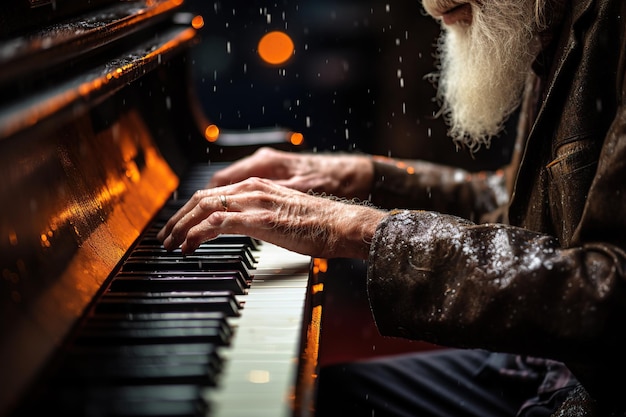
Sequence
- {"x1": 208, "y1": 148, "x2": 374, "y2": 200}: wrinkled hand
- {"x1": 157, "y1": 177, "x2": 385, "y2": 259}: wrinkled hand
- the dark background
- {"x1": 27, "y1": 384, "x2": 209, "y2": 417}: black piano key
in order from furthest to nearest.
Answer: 1. the dark background
2. {"x1": 208, "y1": 148, "x2": 374, "y2": 200}: wrinkled hand
3. {"x1": 157, "y1": 177, "x2": 385, "y2": 259}: wrinkled hand
4. {"x1": 27, "y1": 384, "x2": 209, "y2": 417}: black piano key

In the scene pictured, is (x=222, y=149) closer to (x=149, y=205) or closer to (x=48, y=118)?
(x=149, y=205)

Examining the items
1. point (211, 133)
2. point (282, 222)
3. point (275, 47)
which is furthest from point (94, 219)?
point (275, 47)

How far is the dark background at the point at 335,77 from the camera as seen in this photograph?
4.27 m

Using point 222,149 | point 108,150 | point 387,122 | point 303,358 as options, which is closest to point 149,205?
point 108,150

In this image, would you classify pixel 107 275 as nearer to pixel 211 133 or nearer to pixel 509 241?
pixel 509 241

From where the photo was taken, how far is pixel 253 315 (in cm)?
111

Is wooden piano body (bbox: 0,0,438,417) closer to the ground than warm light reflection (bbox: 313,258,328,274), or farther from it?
farther from it

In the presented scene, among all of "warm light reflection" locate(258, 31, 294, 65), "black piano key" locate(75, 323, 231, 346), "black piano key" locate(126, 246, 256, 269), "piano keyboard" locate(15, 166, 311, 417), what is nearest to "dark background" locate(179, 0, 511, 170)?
"warm light reflection" locate(258, 31, 294, 65)

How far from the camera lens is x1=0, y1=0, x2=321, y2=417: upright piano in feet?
2.84

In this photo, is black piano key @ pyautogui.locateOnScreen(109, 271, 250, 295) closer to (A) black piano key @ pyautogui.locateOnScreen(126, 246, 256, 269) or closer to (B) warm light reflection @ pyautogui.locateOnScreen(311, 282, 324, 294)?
(A) black piano key @ pyautogui.locateOnScreen(126, 246, 256, 269)

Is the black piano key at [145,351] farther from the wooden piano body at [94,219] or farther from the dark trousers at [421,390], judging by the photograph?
the dark trousers at [421,390]

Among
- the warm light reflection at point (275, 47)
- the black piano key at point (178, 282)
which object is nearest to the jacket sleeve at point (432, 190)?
the black piano key at point (178, 282)

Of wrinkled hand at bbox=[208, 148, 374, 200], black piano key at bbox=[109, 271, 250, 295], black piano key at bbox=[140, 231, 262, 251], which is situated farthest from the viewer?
wrinkled hand at bbox=[208, 148, 374, 200]

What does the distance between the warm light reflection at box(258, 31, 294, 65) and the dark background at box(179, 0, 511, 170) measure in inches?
1.7
